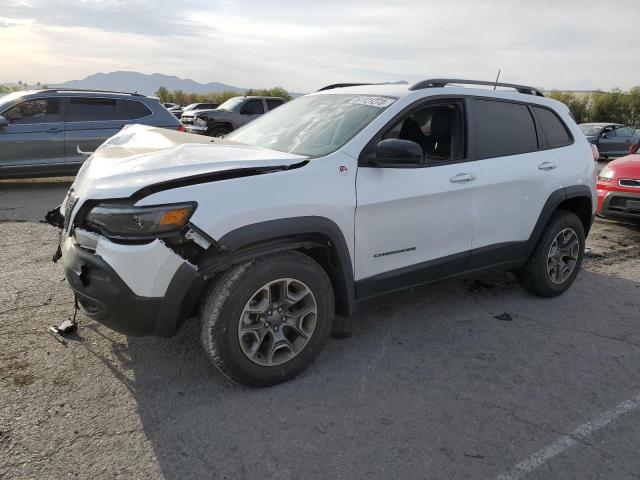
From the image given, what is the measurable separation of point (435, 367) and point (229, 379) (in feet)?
4.38

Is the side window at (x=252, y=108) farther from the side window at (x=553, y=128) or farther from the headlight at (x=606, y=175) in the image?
the side window at (x=553, y=128)

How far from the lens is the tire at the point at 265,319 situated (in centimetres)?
286

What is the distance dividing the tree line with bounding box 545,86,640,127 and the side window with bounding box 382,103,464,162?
116ft

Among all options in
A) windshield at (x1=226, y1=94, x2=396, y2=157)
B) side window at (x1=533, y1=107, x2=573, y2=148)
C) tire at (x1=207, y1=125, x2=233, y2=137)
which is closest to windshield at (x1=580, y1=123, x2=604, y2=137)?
tire at (x1=207, y1=125, x2=233, y2=137)

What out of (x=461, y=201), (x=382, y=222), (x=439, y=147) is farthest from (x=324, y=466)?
(x=439, y=147)

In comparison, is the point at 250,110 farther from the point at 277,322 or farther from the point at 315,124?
the point at 277,322

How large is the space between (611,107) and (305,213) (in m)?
38.8

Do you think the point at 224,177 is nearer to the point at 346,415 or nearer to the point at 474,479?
the point at 346,415

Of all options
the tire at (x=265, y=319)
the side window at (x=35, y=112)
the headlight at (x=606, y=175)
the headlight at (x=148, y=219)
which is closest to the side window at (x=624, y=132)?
the headlight at (x=606, y=175)

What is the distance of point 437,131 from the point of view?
4062 millimetres

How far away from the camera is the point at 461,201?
12.5 feet

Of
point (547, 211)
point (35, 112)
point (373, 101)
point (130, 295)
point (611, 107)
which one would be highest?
point (611, 107)

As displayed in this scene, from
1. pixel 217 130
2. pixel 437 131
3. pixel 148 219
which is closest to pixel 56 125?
pixel 437 131

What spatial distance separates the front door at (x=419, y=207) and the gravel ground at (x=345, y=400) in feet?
1.83
